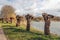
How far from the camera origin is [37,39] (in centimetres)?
1123

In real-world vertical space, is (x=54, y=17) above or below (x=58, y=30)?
above

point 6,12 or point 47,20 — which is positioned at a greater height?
point 6,12

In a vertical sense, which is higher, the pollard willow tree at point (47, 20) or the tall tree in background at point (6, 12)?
the tall tree in background at point (6, 12)

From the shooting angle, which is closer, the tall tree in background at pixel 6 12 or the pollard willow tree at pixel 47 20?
the pollard willow tree at pixel 47 20

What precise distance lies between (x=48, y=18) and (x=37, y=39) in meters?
2.75

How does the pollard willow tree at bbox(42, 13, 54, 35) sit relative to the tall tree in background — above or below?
below

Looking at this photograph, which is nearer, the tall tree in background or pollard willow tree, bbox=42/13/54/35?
pollard willow tree, bbox=42/13/54/35

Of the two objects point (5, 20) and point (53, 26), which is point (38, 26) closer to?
point (53, 26)

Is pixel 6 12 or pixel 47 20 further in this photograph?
pixel 6 12

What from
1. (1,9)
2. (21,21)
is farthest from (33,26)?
(1,9)

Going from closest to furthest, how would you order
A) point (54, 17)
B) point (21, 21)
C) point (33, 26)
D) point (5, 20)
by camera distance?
point (54, 17) < point (33, 26) < point (21, 21) < point (5, 20)

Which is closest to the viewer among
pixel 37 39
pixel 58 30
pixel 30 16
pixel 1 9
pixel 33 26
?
pixel 37 39

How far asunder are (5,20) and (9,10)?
386cm

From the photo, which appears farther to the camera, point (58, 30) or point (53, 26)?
point (53, 26)
